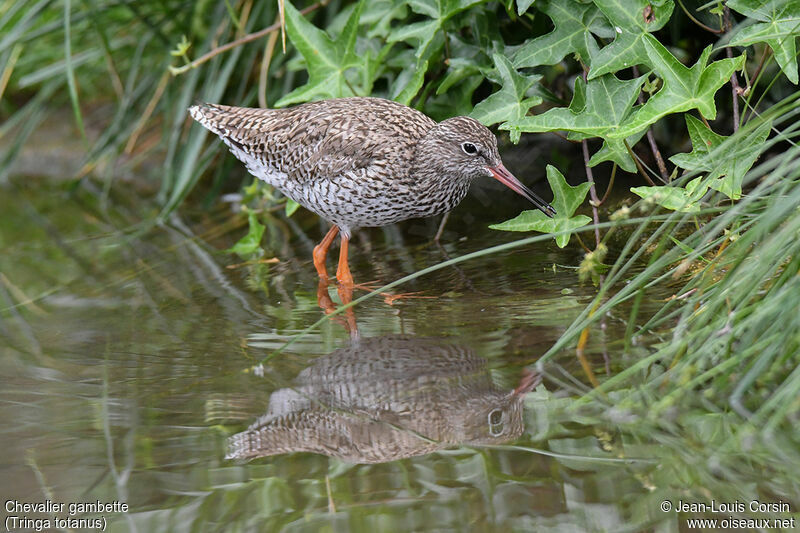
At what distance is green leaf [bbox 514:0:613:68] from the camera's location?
4.80m

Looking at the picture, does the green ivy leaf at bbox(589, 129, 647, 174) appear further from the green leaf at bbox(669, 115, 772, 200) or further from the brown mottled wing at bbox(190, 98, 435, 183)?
the brown mottled wing at bbox(190, 98, 435, 183)

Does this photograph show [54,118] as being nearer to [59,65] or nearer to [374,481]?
[59,65]

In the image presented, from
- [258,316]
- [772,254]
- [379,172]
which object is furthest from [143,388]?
[772,254]

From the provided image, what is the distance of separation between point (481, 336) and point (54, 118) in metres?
→ 6.89

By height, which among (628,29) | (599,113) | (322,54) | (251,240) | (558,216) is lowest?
(558,216)

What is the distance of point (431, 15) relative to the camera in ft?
17.3

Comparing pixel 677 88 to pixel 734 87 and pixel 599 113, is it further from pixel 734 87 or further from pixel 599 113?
pixel 734 87

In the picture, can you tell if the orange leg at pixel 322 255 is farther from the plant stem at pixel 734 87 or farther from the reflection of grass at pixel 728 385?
the plant stem at pixel 734 87

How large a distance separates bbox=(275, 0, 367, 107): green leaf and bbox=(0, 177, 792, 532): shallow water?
1.14 m

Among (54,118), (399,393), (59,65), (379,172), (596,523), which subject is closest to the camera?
(596,523)

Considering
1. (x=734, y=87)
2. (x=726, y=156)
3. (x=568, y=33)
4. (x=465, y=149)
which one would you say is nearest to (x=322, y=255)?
(x=465, y=149)

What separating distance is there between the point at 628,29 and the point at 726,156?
1022 mm

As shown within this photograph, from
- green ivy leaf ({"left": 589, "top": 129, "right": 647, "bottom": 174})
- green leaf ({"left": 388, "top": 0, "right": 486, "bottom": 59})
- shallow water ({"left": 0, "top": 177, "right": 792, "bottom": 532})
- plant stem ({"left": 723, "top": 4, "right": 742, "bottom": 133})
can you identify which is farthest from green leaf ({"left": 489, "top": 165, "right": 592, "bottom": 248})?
green leaf ({"left": 388, "top": 0, "right": 486, "bottom": 59})

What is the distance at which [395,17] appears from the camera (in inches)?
236
